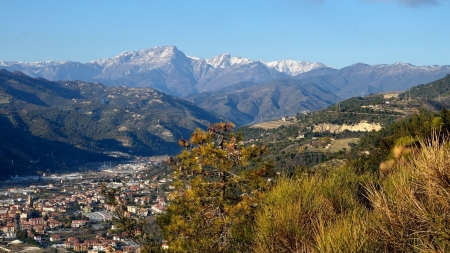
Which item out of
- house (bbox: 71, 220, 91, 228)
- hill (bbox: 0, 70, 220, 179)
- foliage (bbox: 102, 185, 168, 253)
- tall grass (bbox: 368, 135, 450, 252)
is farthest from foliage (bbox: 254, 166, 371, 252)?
hill (bbox: 0, 70, 220, 179)

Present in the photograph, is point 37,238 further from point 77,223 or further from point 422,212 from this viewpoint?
point 422,212

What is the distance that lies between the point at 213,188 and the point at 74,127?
127 m

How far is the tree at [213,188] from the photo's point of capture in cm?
839

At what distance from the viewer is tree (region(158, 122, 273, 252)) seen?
8.39m

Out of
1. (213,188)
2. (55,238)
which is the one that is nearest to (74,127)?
(55,238)

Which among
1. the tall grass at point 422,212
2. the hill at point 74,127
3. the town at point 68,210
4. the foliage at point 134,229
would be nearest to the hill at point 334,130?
the town at point 68,210

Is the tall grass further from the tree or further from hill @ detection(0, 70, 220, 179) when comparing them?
hill @ detection(0, 70, 220, 179)

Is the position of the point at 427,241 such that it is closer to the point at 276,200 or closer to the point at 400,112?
the point at 276,200

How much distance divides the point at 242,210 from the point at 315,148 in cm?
4083

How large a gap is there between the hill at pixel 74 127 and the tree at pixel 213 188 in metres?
75.3

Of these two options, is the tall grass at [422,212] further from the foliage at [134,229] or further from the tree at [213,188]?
the foliage at [134,229]

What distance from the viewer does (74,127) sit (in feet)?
428

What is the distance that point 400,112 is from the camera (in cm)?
6053

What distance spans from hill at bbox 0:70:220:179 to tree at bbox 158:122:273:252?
7528 cm
